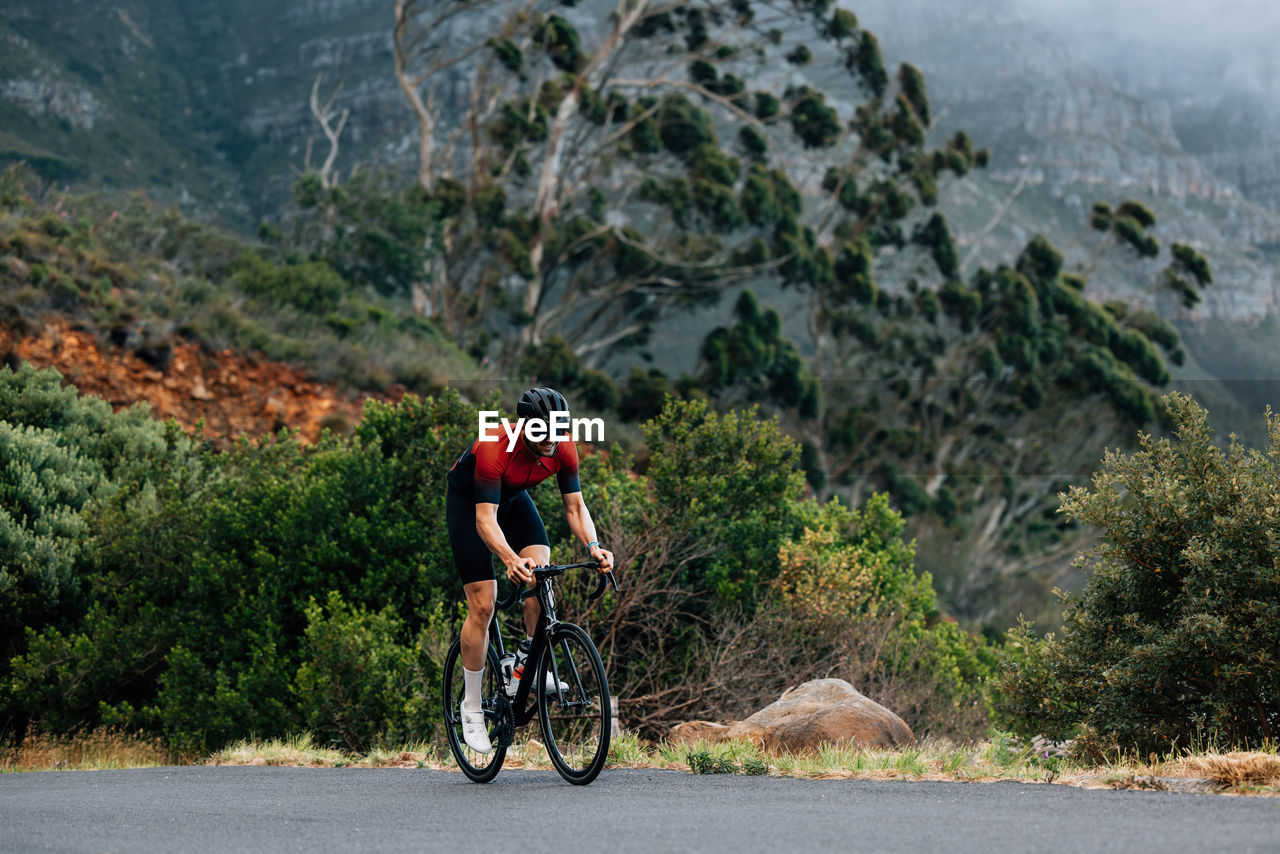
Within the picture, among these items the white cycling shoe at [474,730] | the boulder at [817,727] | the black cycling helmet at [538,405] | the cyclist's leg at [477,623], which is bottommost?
the boulder at [817,727]

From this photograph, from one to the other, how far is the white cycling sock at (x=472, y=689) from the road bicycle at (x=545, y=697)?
0.24 feet

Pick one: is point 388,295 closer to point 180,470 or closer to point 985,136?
point 180,470

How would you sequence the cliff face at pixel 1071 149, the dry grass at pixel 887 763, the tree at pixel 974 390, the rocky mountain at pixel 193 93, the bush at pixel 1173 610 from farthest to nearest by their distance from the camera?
the cliff face at pixel 1071 149 → the rocky mountain at pixel 193 93 → the tree at pixel 974 390 → the bush at pixel 1173 610 → the dry grass at pixel 887 763

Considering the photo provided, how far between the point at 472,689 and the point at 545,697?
601mm

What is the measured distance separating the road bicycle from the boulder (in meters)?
1.87

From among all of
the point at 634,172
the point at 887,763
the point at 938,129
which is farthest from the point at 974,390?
the point at 938,129

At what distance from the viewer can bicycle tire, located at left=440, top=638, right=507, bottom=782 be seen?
6.22 m

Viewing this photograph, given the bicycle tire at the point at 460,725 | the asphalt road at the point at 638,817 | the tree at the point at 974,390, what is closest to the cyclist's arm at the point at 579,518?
the bicycle tire at the point at 460,725

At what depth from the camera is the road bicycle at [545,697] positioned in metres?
5.75

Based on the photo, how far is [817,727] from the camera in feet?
25.4

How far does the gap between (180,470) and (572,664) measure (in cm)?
1071

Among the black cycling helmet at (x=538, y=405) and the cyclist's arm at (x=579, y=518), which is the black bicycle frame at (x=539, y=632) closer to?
the cyclist's arm at (x=579, y=518)

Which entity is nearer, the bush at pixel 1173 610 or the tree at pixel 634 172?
the bush at pixel 1173 610

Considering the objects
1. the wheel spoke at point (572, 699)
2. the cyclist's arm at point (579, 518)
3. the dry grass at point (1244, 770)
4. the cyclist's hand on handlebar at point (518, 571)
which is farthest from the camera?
the cyclist's arm at point (579, 518)
